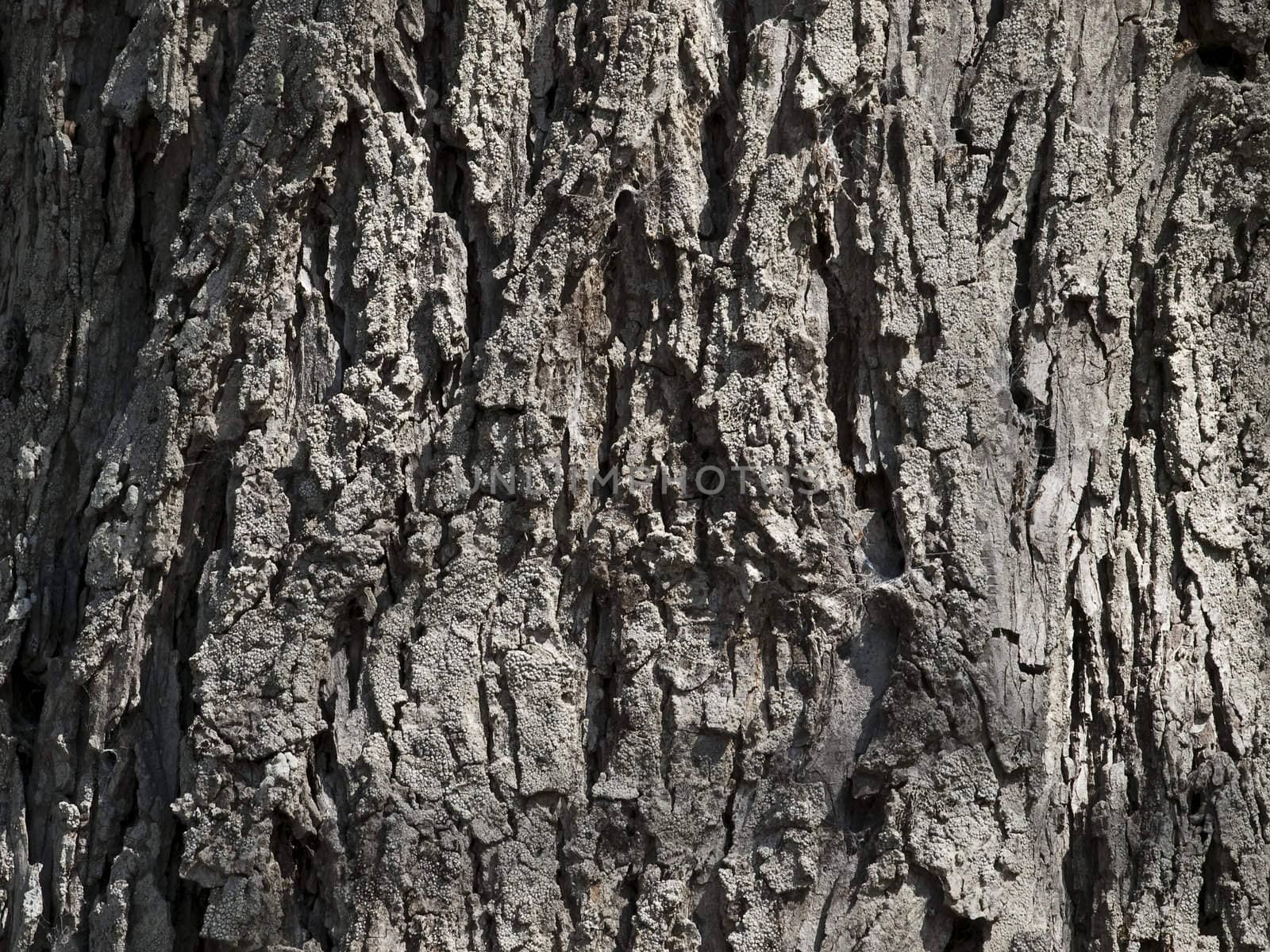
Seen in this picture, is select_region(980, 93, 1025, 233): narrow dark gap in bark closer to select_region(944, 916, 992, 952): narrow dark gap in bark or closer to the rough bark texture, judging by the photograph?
the rough bark texture

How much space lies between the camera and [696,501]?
167 cm

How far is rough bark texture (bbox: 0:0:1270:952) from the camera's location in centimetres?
165

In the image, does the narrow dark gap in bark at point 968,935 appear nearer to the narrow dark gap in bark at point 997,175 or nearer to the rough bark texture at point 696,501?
the rough bark texture at point 696,501

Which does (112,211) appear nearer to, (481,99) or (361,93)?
(361,93)

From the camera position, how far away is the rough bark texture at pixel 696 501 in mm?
1653

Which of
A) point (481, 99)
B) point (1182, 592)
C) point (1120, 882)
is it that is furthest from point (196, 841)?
point (1182, 592)

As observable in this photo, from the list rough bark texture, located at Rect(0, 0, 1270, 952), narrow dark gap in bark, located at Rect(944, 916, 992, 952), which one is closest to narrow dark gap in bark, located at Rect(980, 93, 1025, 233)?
rough bark texture, located at Rect(0, 0, 1270, 952)

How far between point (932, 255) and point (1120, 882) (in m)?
0.95

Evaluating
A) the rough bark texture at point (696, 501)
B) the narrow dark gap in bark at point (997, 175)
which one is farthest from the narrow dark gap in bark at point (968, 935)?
the narrow dark gap in bark at point (997, 175)

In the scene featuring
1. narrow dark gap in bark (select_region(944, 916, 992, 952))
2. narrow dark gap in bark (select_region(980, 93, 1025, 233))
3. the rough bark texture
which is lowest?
narrow dark gap in bark (select_region(944, 916, 992, 952))

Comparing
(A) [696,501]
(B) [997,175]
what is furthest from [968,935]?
(B) [997,175]

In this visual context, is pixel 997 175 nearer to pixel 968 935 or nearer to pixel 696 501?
pixel 696 501

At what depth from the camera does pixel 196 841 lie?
1.70m

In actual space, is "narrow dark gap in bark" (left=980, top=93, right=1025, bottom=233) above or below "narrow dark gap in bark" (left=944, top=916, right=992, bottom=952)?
above
